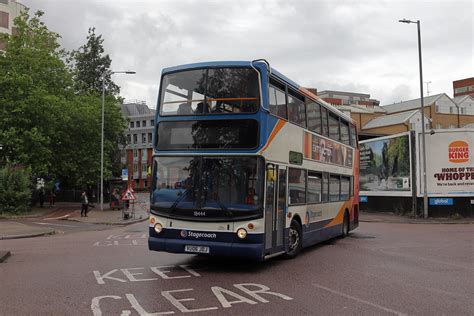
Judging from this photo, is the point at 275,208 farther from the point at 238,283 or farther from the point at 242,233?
the point at 238,283

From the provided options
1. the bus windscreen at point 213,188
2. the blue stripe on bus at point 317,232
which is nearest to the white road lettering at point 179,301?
the bus windscreen at point 213,188

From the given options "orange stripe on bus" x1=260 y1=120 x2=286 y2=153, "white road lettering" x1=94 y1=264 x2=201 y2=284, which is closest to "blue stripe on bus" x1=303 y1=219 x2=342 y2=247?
"orange stripe on bus" x1=260 y1=120 x2=286 y2=153

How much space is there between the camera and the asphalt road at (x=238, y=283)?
6.89 metres

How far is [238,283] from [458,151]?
860 inches

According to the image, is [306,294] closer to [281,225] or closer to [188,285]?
[188,285]

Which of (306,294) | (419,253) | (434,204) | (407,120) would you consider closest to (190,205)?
(306,294)

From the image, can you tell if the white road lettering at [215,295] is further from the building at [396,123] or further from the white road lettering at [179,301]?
the building at [396,123]

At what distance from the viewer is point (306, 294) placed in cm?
774

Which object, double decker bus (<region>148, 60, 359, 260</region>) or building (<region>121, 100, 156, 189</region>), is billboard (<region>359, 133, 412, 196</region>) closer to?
double decker bus (<region>148, 60, 359, 260</region>)

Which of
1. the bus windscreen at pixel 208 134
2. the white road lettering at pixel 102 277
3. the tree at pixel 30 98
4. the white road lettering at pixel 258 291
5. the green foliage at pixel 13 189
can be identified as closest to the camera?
the white road lettering at pixel 258 291

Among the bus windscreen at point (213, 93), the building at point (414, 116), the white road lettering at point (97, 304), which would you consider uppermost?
the building at point (414, 116)

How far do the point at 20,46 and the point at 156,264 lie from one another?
31.3 meters

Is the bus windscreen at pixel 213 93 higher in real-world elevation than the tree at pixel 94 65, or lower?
lower

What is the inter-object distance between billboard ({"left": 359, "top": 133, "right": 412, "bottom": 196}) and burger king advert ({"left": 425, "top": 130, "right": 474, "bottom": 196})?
53.2 inches
